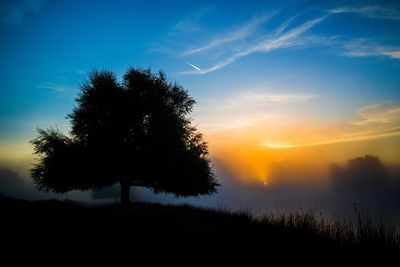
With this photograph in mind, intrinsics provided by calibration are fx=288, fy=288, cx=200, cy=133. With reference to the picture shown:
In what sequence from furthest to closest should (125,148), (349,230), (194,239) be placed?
(125,148), (349,230), (194,239)

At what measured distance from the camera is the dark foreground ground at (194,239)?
23.3 ft

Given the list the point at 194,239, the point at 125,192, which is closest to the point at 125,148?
the point at 125,192

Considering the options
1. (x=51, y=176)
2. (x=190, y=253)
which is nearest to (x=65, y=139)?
(x=51, y=176)

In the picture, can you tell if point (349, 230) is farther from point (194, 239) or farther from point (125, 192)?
point (125, 192)

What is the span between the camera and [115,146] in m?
23.9

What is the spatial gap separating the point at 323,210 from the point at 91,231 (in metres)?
8.20

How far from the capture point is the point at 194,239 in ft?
27.8

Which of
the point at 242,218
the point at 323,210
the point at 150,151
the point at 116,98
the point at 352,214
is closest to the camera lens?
the point at 352,214

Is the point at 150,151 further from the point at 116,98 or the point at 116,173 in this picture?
the point at 116,98

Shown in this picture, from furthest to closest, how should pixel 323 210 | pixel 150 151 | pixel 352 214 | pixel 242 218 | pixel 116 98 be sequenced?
pixel 116 98
pixel 150 151
pixel 242 218
pixel 323 210
pixel 352 214

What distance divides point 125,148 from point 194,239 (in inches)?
657

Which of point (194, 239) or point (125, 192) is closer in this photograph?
point (194, 239)

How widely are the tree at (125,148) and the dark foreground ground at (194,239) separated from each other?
12.1 meters

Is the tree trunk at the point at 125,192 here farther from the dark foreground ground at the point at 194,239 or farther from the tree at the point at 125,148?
the dark foreground ground at the point at 194,239
